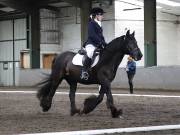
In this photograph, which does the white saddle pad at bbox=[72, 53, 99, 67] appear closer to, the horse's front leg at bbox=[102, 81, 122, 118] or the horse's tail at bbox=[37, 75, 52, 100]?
the horse's front leg at bbox=[102, 81, 122, 118]

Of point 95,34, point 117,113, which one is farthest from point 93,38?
point 117,113

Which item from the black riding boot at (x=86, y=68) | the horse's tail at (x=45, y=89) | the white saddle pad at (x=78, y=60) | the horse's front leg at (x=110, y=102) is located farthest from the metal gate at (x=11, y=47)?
the horse's front leg at (x=110, y=102)

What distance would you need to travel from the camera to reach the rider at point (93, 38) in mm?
13031

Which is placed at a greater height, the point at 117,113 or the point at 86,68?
the point at 86,68

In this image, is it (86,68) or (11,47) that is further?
(11,47)

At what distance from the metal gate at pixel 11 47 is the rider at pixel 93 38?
105ft

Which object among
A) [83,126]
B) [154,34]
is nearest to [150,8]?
[154,34]

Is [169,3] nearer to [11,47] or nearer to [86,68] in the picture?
[11,47]

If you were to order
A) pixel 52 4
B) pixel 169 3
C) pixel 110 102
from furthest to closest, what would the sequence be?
pixel 52 4, pixel 169 3, pixel 110 102

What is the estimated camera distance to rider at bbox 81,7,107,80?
42.8 feet

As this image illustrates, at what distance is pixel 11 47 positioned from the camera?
47.1 metres

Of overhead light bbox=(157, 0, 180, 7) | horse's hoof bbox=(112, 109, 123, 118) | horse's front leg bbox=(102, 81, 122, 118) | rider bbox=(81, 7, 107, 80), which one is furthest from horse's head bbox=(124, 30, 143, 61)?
overhead light bbox=(157, 0, 180, 7)

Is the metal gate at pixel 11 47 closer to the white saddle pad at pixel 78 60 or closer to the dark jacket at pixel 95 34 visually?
the white saddle pad at pixel 78 60

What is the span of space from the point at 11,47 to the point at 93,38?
34.9 meters
